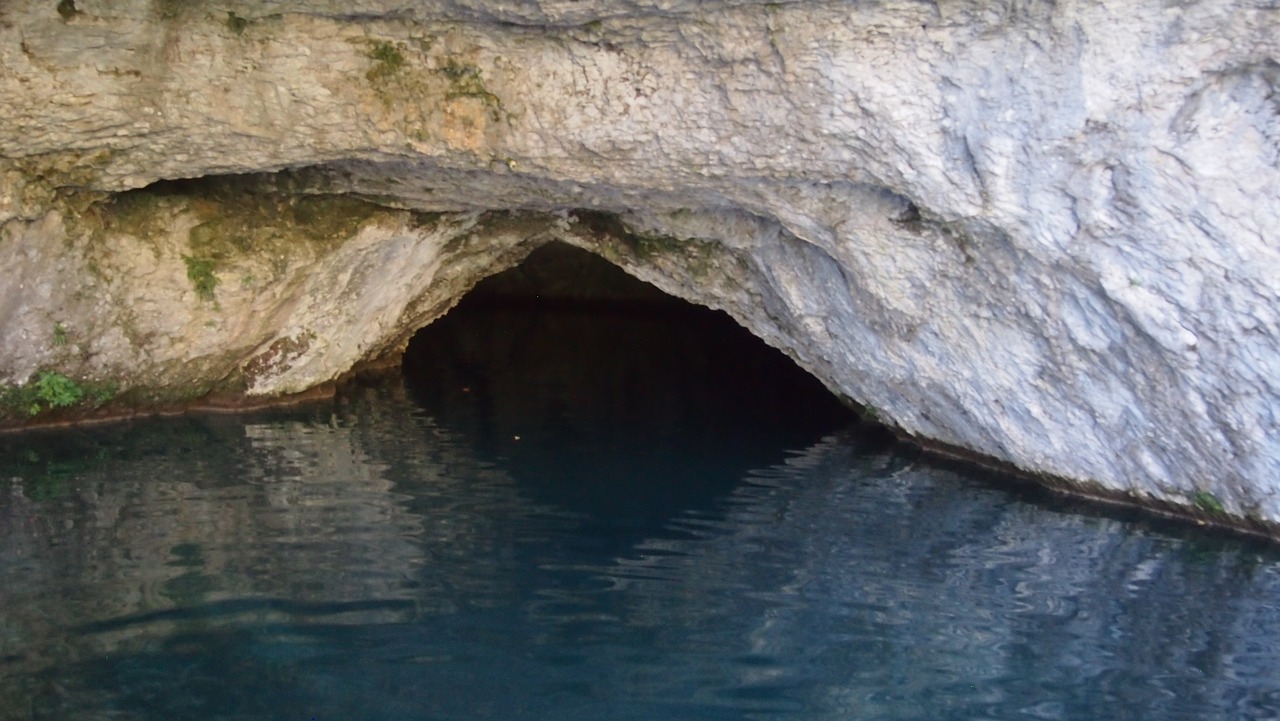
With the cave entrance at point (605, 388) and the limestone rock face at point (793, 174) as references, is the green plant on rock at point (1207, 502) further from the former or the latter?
the cave entrance at point (605, 388)

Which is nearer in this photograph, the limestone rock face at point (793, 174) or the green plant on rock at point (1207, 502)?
the limestone rock face at point (793, 174)

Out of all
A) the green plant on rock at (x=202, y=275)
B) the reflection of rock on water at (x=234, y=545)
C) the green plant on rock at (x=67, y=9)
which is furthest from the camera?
the green plant on rock at (x=202, y=275)

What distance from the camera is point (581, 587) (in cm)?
638

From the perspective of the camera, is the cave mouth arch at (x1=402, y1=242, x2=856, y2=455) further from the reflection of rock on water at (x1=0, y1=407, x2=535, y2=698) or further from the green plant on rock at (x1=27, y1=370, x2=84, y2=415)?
the green plant on rock at (x1=27, y1=370, x2=84, y2=415)

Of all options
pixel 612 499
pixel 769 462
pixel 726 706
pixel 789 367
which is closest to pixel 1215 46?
pixel 726 706

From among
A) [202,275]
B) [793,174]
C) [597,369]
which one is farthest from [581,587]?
[597,369]

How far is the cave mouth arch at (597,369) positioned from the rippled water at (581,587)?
1279 mm

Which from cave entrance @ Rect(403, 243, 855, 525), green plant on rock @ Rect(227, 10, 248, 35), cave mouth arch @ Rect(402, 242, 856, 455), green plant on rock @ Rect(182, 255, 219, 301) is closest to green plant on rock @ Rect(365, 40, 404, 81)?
green plant on rock @ Rect(227, 10, 248, 35)

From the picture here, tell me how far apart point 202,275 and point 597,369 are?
7.57m

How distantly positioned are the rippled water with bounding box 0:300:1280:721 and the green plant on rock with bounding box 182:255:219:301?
1.50m

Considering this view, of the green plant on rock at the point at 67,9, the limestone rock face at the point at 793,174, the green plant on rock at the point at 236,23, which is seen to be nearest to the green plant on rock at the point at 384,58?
the limestone rock face at the point at 793,174

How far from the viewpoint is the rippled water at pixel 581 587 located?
491 centimetres

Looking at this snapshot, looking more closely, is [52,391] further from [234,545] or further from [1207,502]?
[1207,502]

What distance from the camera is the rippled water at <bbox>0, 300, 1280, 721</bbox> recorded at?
491 cm
